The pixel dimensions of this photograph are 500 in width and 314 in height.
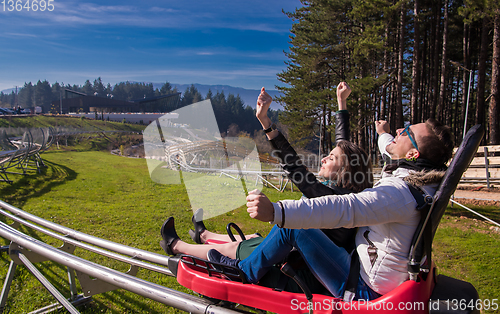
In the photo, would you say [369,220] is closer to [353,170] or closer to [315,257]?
[315,257]

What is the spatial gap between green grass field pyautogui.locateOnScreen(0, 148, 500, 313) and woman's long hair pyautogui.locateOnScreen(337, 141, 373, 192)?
2.33 m

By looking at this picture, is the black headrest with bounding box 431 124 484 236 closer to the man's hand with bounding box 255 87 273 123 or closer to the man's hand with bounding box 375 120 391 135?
the man's hand with bounding box 255 87 273 123

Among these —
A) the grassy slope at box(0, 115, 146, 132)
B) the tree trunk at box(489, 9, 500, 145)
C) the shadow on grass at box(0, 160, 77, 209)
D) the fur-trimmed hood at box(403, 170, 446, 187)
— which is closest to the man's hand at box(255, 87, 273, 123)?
the fur-trimmed hood at box(403, 170, 446, 187)

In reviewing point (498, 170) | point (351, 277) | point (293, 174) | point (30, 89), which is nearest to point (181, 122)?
point (293, 174)

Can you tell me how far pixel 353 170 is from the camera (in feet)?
6.79

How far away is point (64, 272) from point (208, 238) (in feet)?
7.54

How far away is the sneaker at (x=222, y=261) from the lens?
6.45 feet

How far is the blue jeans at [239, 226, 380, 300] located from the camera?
168 cm

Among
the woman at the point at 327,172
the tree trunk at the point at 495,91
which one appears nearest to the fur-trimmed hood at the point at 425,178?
the woman at the point at 327,172

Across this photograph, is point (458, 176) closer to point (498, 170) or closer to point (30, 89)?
point (498, 170)

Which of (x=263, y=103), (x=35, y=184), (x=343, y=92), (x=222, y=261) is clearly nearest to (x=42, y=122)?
(x=35, y=184)

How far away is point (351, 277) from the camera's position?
1671mm

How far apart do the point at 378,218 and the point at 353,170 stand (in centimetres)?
74

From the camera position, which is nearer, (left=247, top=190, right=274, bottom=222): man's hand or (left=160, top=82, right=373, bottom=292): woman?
(left=247, top=190, right=274, bottom=222): man's hand
